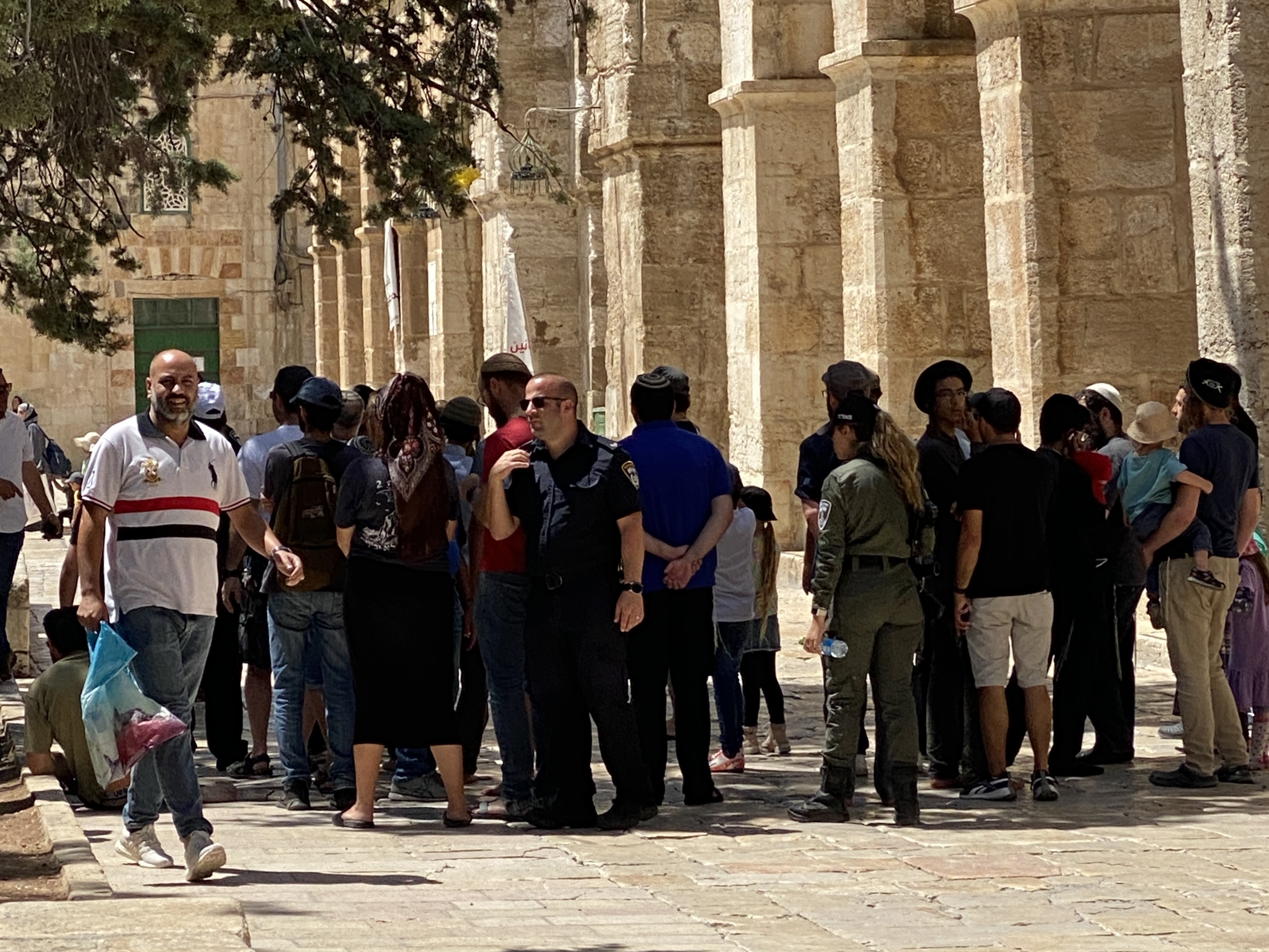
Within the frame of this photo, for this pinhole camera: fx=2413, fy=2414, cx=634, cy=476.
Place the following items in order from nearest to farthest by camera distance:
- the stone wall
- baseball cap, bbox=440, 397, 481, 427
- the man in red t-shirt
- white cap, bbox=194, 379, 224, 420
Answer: the man in red t-shirt
baseball cap, bbox=440, 397, 481, 427
white cap, bbox=194, 379, 224, 420
the stone wall

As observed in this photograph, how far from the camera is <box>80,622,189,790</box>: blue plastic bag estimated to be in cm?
731

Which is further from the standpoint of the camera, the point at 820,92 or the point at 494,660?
the point at 820,92

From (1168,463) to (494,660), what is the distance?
2.76 meters

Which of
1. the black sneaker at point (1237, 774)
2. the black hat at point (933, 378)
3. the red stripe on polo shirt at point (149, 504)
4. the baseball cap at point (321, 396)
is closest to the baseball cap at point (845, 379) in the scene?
the black hat at point (933, 378)

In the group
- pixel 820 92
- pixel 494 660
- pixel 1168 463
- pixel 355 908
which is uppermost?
pixel 820 92

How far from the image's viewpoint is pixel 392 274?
2950cm

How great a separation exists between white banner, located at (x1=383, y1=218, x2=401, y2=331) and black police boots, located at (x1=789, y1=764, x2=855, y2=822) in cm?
2070

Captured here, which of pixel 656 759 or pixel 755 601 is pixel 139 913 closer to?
pixel 656 759

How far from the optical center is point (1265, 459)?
443 inches

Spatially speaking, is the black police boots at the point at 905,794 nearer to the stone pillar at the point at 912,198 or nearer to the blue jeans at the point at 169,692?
the blue jeans at the point at 169,692

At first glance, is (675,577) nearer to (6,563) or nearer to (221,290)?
(6,563)

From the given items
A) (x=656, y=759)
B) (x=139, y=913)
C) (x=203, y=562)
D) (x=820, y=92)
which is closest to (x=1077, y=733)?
(x=656, y=759)

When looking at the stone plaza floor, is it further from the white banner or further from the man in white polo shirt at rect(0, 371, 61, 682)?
the white banner

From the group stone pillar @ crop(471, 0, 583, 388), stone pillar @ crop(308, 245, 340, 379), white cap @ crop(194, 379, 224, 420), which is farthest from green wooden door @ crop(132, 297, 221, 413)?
white cap @ crop(194, 379, 224, 420)
